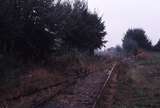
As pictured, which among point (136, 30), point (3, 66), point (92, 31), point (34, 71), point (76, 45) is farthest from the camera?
point (136, 30)

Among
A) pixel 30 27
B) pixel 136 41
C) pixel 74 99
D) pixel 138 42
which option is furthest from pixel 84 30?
pixel 138 42

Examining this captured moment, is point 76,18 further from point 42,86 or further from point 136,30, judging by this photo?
point 136,30

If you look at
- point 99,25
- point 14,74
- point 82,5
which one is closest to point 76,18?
point 82,5

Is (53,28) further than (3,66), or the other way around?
(53,28)

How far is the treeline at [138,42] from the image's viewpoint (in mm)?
98344

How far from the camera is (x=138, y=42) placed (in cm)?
10244

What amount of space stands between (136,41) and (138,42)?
138 cm

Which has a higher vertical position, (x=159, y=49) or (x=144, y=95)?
(x=159, y=49)

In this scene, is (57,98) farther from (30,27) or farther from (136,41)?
(136,41)

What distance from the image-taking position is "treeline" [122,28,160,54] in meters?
98.3

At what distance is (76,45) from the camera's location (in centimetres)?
4912

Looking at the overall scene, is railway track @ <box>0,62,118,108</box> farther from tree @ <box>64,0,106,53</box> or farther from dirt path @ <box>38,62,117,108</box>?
tree @ <box>64,0,106,53</box>

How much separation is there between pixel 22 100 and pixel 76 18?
32147 millimetres

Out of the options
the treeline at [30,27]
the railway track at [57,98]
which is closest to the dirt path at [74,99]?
the railway track at [57,98]
